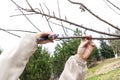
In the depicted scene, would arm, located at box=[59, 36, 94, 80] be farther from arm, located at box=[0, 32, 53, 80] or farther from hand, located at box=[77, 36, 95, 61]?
arm, located at box=[0, 32, 53, 80]

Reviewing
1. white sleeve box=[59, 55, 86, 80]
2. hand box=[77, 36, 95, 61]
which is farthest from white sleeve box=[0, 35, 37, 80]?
hand box=[77, 36, 95, 61]

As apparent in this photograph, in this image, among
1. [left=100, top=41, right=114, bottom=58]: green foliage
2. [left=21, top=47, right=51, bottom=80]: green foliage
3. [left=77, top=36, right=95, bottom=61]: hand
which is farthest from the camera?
[left=21, top=47, right=51, bottom=80]: green foliage

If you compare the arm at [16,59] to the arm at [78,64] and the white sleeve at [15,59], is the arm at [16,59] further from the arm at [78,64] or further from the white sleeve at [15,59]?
the arm at [78,64]

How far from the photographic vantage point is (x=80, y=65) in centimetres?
272

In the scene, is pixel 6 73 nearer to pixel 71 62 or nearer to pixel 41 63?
pixel 71 62

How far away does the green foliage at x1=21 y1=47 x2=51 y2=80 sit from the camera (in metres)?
38.9

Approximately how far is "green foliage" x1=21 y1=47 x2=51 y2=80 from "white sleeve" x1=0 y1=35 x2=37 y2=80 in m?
36.5

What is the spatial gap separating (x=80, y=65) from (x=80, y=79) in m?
0.09

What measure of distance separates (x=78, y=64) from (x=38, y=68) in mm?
36881

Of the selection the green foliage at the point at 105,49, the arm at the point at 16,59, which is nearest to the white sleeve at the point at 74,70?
the arm at the point at 16,59

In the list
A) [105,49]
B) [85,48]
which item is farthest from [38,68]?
[85,48]

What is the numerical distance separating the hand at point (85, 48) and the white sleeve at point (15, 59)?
1.91 ft

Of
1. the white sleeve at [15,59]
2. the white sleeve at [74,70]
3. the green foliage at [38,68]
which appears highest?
the white sleeve at [15,59]

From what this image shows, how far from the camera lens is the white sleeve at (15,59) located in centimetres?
213
